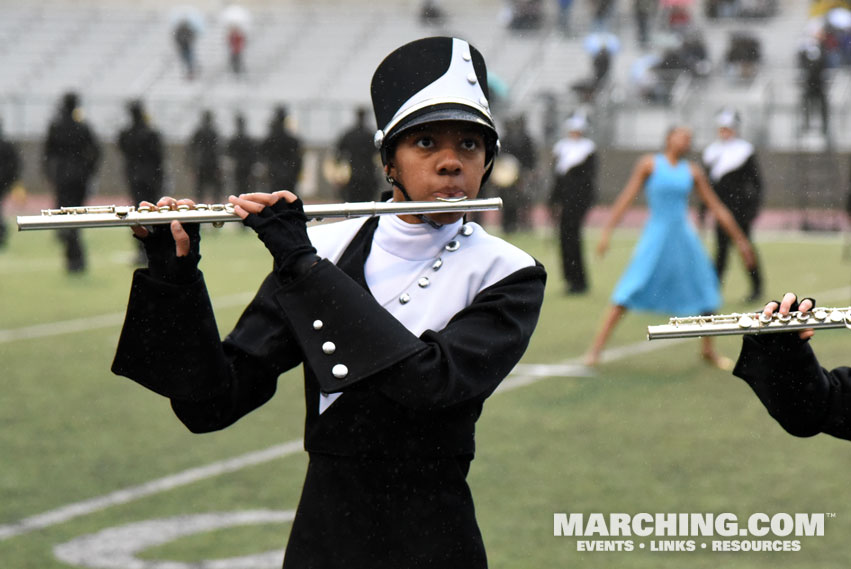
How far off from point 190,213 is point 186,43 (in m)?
32.4

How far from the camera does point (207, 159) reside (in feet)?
79.4

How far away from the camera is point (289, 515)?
608cm

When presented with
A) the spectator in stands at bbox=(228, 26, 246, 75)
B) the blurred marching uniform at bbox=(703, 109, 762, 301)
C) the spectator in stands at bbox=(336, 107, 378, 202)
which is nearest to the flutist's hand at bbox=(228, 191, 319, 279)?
the blurred marching uniform at bbox=(703, 109, 762, 301)

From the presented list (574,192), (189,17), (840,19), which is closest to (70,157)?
(574,192)

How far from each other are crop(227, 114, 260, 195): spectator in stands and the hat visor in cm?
2140

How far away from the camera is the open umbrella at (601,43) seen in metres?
30.0

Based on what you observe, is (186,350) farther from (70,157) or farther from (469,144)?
(70,157)

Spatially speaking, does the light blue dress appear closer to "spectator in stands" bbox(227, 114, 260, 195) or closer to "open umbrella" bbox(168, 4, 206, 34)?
"spectator in stands" bbox(227, 114, 260, 195)

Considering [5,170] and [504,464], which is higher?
[5,170]

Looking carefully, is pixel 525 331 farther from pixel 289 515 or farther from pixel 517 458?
pixel 517 458

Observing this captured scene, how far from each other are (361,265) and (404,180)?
18 cm

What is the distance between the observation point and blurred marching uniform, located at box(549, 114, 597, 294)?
14.2 meters

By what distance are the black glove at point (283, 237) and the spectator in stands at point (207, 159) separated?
2185cm

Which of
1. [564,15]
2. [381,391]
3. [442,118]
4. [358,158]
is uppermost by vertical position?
[442,118]
